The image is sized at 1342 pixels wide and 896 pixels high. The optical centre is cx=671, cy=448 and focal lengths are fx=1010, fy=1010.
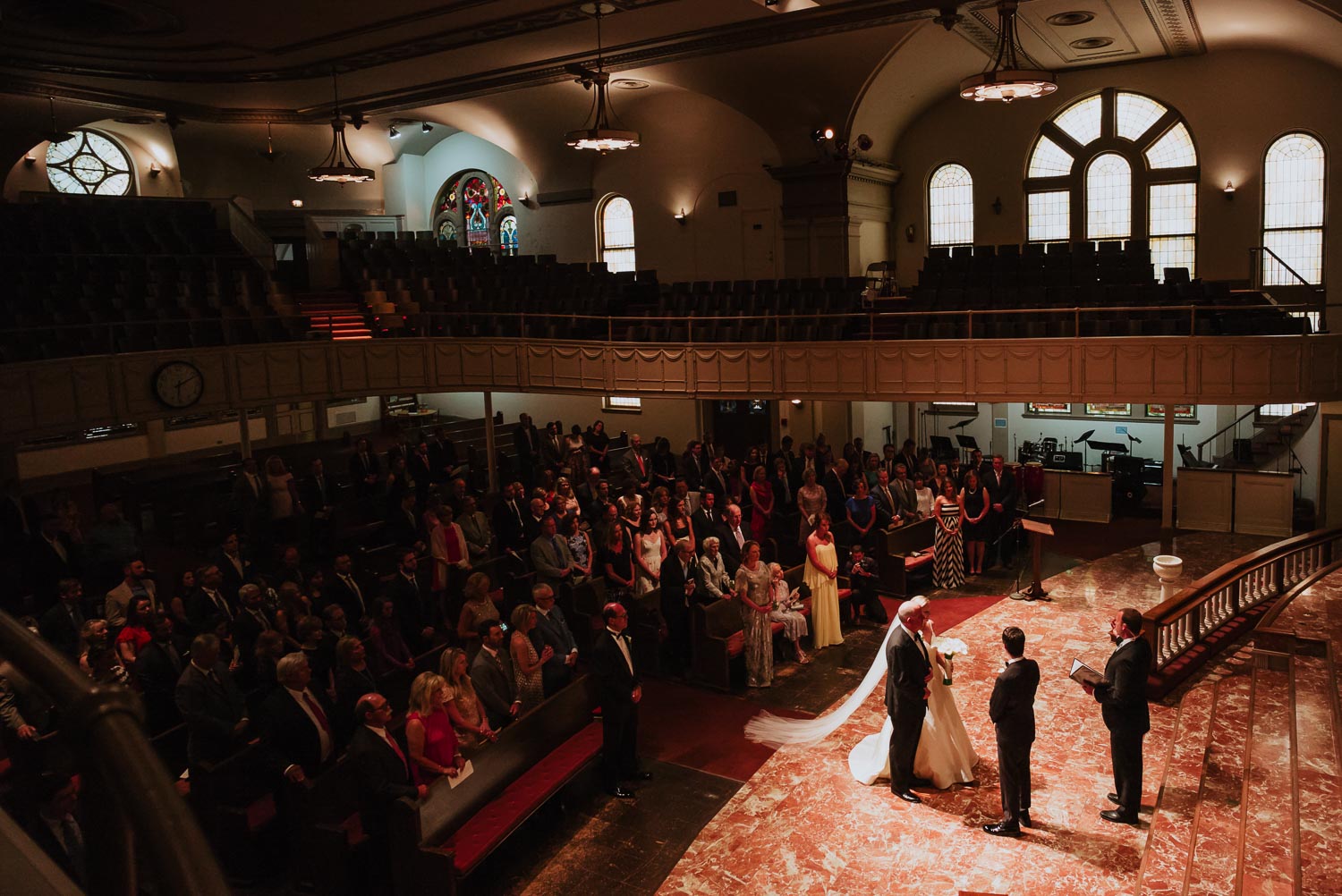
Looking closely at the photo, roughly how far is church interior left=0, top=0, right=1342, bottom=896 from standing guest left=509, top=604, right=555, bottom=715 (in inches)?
2.2

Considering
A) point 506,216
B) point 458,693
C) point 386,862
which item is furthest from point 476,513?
point 506,216

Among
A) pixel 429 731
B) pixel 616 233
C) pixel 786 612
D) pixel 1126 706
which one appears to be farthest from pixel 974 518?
pixel 616 233

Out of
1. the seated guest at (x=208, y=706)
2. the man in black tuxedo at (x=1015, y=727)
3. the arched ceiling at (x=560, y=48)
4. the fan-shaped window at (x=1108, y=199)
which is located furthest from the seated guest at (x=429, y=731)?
the fan-shaped window at (x=1108, y=199)

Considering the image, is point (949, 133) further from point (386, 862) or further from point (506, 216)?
point (386, 862)

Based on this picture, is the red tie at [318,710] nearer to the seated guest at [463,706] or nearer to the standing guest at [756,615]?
the seated guest at [463,706]

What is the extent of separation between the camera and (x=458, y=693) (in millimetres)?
6688

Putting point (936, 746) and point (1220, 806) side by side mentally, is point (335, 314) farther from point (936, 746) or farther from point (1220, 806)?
point (1220, 806)

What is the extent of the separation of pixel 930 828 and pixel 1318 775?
240cm

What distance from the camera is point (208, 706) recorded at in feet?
21.5

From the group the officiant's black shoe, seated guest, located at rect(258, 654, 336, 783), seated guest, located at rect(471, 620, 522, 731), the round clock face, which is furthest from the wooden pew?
the round clock face

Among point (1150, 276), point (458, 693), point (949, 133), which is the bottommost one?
point (458, 693)

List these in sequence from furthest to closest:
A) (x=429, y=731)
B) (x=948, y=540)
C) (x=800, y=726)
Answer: (x=948, y=540), (x=800, y=726), (x=429, y=731)

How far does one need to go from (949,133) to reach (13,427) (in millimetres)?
16909

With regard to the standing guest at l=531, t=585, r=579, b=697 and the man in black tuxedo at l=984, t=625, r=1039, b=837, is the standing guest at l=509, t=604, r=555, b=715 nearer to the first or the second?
the standing guest at l=531, t=585, r=579, b=697
